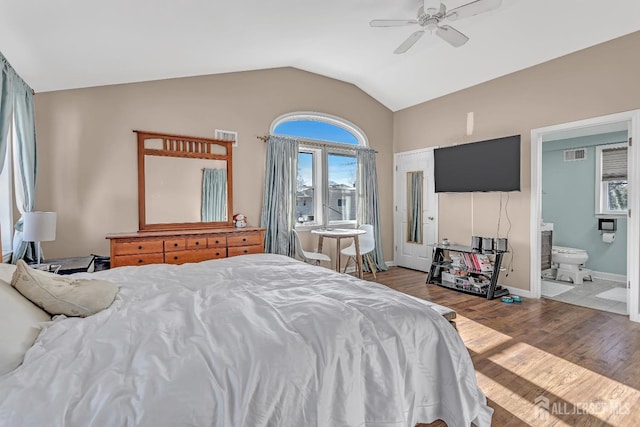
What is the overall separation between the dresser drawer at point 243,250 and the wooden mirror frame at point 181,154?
47 centimetres

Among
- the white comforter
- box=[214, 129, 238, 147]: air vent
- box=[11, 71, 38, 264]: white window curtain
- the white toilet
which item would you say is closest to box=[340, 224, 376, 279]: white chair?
box=[214, 129, 238, 147]: air vent

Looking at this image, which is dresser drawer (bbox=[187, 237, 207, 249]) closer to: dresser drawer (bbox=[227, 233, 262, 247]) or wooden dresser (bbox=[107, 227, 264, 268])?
wooden dresser (bbox=[107, 227, 264, 268])

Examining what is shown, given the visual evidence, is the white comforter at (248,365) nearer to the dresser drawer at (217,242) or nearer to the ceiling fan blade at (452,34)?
the dresser drawer at (217,242)

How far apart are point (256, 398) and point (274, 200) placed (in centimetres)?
371

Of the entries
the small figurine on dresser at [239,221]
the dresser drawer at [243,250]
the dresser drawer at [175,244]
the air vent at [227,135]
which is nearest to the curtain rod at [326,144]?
the air vent at [227,135]

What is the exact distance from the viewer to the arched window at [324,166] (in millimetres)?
5078

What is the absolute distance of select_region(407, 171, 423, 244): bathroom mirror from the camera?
5.57 meters

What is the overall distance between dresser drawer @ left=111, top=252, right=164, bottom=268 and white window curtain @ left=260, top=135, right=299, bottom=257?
4.78 feet

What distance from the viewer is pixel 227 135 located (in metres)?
4.38

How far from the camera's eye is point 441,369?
4.80ft

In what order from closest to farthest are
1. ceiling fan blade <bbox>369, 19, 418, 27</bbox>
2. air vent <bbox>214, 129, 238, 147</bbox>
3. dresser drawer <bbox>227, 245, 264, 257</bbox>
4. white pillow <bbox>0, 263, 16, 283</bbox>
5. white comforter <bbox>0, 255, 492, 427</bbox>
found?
white comforter <bbox>0, 255, 492, 427</bbox>
white pillow <bbox>0, 263, 16, 283</bbox>
ceiling fan blade <bbox>369, 19, 418, 27</bbox>
dresser drawer <bbox>227, 245, 264, 257</bbox>
air vent <bbox>214, 129, 238, 147</bbox>

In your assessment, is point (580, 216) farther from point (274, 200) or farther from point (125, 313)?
point (125, 313)

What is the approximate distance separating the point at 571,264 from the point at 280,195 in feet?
14.6

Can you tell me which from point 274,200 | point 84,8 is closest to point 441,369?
point 84,8
